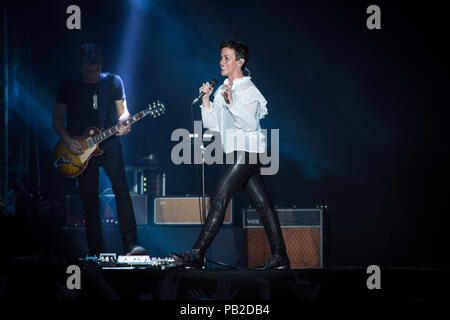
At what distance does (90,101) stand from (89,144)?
41cm

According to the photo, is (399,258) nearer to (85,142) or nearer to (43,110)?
(85,142)

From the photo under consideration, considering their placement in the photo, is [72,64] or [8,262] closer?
[8,262]

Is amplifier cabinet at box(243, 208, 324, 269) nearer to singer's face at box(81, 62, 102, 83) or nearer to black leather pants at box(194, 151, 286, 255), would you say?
black leather pants at box(194, 151, 286, 255)

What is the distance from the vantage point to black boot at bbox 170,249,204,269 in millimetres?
4422

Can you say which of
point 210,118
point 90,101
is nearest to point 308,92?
point 210,118

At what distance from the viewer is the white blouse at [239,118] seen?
4.61 m

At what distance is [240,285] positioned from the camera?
4.09 m

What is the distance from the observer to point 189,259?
443cm

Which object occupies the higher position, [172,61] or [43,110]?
[172,61]

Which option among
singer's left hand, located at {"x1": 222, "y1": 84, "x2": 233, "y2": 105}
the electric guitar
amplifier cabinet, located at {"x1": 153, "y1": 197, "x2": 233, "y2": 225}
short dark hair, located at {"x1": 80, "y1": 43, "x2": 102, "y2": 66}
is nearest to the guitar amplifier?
amplifier cabinet, located at {"x1": 153, "y1": 197, "x2": 233, "y2": 225}

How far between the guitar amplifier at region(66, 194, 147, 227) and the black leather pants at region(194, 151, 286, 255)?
5.90 feet

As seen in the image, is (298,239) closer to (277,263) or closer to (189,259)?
(277,263)
